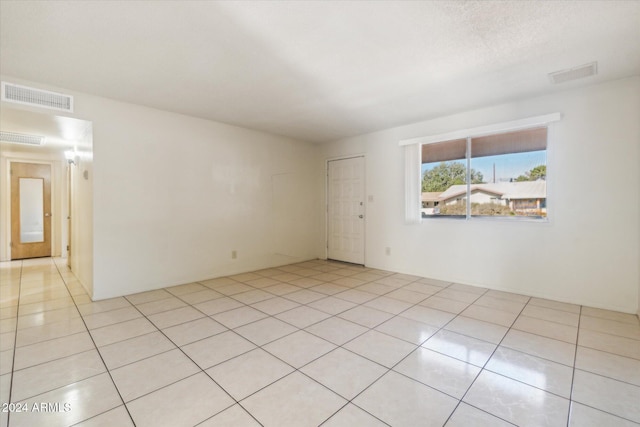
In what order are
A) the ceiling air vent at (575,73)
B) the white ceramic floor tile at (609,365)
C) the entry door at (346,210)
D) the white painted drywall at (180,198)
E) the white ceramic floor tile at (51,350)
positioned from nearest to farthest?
the white ceramic floor tile at (609,365) < the white ceramic floor tile at (51,350) < the ceiling air vent at (575,73) < the white painted drywall at (180,198) < the entry door at (346,210)

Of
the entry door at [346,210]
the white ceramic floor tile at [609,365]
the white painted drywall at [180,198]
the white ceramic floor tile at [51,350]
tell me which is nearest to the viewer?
the white ceramic floor tile at [609,365]

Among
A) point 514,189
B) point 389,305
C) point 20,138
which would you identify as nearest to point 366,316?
point 389,305

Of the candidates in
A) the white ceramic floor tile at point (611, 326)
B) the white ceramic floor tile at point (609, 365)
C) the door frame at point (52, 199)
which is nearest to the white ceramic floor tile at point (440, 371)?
the white ceramic floor tile at point (609, 365)

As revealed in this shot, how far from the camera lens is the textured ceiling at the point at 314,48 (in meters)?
1.90

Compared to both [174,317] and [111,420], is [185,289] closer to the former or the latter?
[174,317]

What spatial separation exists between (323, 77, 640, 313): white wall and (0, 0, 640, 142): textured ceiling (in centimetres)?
29

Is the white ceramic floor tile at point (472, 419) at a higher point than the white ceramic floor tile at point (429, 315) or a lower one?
lower

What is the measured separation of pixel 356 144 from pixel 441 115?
1.63 metres

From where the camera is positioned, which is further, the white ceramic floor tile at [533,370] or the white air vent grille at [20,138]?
the white air vent grille at [20,138]

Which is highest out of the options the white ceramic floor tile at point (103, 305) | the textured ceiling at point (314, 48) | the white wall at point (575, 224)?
the textured ceiling at point (314, 48)

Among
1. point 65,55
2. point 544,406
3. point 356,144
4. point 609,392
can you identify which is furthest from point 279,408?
point 356,144

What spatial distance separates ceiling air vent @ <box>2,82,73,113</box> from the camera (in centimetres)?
281

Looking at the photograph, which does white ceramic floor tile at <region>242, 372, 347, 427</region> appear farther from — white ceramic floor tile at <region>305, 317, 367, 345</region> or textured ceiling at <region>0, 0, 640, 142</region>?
textured ceiling at <region>0, 0, 640, 142</region>

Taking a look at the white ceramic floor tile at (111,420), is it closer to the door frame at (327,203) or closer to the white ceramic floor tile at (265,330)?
the white ceramic floor tile at (265,330)
